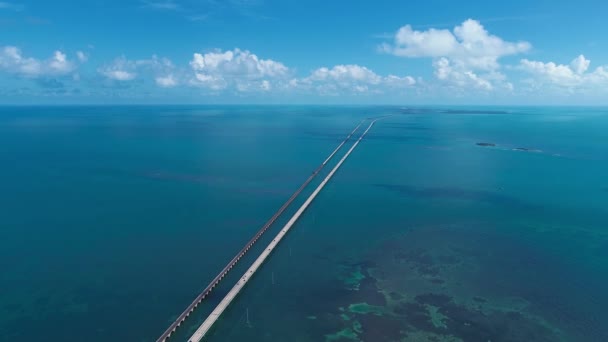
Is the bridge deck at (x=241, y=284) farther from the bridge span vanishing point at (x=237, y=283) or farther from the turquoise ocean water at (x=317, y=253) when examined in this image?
the turquoise ocean water at (x=317, y=253)

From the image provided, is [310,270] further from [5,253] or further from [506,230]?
[5,253]

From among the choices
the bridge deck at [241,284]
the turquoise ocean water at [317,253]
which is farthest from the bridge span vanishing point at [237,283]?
the turquoise ocean water at [317,253]

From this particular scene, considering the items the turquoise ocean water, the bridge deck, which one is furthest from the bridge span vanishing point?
the turquoise ocean water

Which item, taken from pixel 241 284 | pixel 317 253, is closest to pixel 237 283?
pixel 241 284

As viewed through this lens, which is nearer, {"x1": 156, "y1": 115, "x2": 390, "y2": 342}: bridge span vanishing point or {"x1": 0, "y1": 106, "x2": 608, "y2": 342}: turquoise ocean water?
{"x1": 156, "y1": 115, "x2": 390, "y2": 342}: bridge span vanishing point

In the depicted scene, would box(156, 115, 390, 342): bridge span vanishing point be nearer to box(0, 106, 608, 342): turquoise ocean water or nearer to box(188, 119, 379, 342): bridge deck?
box(188, 119, 379, 342): bridge deck

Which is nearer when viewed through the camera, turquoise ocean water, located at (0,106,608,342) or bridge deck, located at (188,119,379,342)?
bridge deck, located at (188,119,379,342)

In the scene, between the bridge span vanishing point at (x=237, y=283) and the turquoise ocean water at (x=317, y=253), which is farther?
the turquoise ocean water at (x=317, y=253)

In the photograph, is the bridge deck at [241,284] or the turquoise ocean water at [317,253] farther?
the turquoise ocean water at [317,253]
